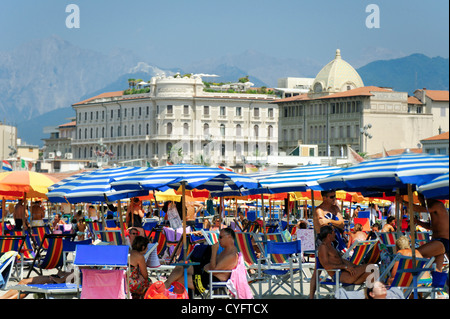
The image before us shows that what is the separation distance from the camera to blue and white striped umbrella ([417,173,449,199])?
23.1 feet

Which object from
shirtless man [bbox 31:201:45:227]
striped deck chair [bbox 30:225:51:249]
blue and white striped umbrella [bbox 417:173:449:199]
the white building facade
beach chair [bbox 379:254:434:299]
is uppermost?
the white building facade

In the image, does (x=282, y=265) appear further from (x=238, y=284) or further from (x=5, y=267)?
(x=5, y=267)

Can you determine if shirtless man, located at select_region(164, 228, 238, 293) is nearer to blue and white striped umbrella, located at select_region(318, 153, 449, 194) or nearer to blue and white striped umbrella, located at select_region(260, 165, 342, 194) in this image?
blue and white striped umbrella, located at select_region(318, 153, 449, 194)

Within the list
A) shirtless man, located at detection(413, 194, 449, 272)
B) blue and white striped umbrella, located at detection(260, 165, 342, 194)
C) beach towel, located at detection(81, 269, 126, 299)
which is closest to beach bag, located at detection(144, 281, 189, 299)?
beach towel, located at detection(81, 269, 126, 299)

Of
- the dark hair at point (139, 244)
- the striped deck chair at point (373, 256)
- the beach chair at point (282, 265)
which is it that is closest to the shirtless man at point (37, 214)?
the beach chair at point (282, 265)

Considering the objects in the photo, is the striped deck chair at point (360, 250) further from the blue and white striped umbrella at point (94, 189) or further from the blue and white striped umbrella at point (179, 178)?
the blue and white striped umbrella at point (94, 189)

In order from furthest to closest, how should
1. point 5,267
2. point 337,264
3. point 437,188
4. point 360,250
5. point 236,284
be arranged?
point 360,250
point 5,267
point 337,264
point 236,284
point 437,188

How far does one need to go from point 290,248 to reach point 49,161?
94091mm

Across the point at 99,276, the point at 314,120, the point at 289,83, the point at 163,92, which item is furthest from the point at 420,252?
the point at 289,83

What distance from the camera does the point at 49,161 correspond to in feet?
336

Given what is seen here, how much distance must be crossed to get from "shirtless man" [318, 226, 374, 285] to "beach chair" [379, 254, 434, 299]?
77 cm

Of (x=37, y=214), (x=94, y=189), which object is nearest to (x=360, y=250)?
(x=94, y=189)

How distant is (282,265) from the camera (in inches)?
425

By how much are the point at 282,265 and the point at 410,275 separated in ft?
9.29
